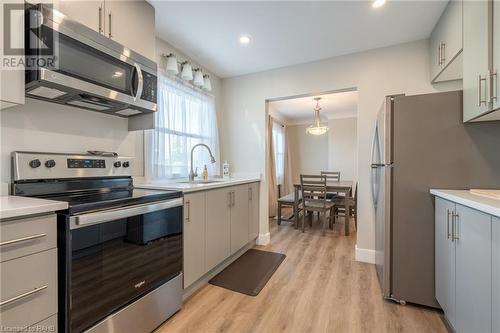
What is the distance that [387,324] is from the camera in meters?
1.57

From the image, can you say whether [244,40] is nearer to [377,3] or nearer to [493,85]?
[377,3]

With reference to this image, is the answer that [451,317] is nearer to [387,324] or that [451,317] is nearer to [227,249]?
[387,324]

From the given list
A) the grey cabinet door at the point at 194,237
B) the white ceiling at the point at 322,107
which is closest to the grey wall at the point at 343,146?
the white ceiling at the point at 322,107

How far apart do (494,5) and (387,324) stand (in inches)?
81.6

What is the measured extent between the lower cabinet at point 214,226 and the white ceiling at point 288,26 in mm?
1582

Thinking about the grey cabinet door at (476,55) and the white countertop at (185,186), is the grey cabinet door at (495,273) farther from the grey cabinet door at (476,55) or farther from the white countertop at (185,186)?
the white countertop at (185,186)

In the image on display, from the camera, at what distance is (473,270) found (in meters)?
1.19

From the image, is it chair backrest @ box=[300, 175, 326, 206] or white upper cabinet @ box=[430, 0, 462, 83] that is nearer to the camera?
white upper cabinet @ box=[430, 0, 462, 83]

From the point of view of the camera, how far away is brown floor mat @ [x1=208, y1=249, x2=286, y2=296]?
2.07 meters

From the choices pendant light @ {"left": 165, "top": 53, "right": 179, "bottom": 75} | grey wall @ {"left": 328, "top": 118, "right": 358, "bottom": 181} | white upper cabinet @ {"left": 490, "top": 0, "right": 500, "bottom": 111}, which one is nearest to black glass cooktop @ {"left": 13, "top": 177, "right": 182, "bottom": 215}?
pendant light @ {"left": 165, "top": 53, "right": 179, "bottom": 75}

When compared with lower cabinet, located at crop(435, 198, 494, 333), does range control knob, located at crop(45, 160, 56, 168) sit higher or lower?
higher

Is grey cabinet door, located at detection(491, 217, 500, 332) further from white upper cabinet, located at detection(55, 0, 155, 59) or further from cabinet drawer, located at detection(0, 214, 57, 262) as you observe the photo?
white upper cabinet, located at detection(55, 0, 155, 59)

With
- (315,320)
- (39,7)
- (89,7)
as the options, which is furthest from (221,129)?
(315,320)
